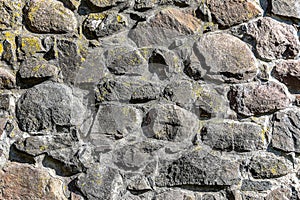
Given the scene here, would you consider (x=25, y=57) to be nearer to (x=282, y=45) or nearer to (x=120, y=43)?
(x=120, y=43)

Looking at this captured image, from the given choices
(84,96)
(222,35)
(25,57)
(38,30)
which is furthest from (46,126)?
(222,35)

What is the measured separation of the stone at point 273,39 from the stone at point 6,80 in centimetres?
115

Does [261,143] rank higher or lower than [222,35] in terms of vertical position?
lower

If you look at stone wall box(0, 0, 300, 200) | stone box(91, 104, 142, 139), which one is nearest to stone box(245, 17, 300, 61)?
stone wall box(0, 0, 300, 200)

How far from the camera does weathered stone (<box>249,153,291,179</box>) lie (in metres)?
1.86

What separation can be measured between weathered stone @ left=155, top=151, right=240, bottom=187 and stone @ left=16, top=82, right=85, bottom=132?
1.57ft

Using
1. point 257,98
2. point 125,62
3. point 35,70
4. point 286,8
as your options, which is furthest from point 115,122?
point 286,8

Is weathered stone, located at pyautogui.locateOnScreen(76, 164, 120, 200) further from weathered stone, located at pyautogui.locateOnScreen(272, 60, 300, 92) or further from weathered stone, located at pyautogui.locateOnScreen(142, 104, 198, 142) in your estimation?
weathered stone, located at pyautogui.locateOnScreen(272, 60, 300, 92)

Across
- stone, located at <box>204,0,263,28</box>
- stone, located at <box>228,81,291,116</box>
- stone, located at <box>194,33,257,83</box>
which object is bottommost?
stone, located at <box>228,81,291,116</box>

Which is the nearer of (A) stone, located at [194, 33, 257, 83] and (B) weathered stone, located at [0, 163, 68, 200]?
(B) weathered stone, located at [0, 163, 68, 200]

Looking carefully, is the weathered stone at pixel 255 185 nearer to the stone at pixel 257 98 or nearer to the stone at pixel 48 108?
the stone at pixel 257 98

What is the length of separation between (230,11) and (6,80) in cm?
112

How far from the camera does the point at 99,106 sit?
1.85 metres

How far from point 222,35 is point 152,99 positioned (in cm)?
47
